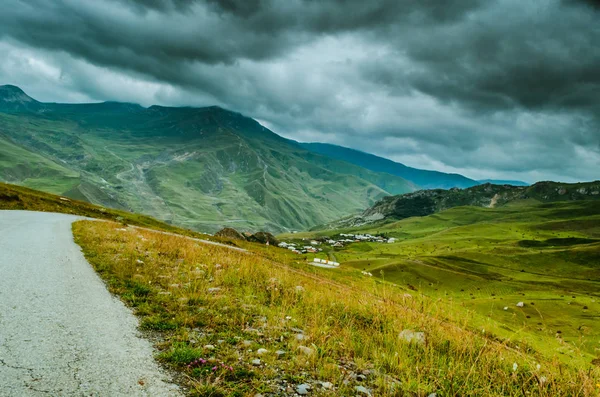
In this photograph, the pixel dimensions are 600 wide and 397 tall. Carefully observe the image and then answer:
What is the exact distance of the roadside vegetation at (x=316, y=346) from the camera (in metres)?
6.26

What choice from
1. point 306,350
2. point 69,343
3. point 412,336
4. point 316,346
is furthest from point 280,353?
point 69,343

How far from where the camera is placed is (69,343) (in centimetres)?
650

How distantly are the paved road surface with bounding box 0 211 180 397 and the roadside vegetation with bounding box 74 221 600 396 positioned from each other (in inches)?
20.9

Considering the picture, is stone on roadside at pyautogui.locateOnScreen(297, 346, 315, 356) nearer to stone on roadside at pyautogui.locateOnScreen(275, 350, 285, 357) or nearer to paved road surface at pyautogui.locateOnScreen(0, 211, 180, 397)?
stone on roadside at pyautogui.locateOnScreen(275, 350, 285, 357)

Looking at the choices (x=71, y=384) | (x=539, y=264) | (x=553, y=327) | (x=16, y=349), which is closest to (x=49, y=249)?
(x=16, y=349)

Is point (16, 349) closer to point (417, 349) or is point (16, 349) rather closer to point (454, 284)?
point (417, 349)

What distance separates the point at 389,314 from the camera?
10.7 m

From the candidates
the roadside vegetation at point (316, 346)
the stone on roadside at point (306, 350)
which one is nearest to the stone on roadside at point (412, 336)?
the roadside vegetation at point (316, 346)

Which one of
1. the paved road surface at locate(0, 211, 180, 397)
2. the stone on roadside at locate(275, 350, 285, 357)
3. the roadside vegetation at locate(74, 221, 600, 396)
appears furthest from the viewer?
the stone on roadside at locate(275, 350, 285, 357)

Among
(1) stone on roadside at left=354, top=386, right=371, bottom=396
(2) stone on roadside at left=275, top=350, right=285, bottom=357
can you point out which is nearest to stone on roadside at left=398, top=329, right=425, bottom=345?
(1) stone on roadside at left=354, top=386, right=371, bottom=396

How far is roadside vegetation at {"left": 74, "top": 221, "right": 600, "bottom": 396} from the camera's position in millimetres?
6258

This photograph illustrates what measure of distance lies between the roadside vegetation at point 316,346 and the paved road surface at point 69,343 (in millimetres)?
531

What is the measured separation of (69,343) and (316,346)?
5375 millimetres

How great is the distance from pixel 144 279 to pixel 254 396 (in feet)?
28.0
